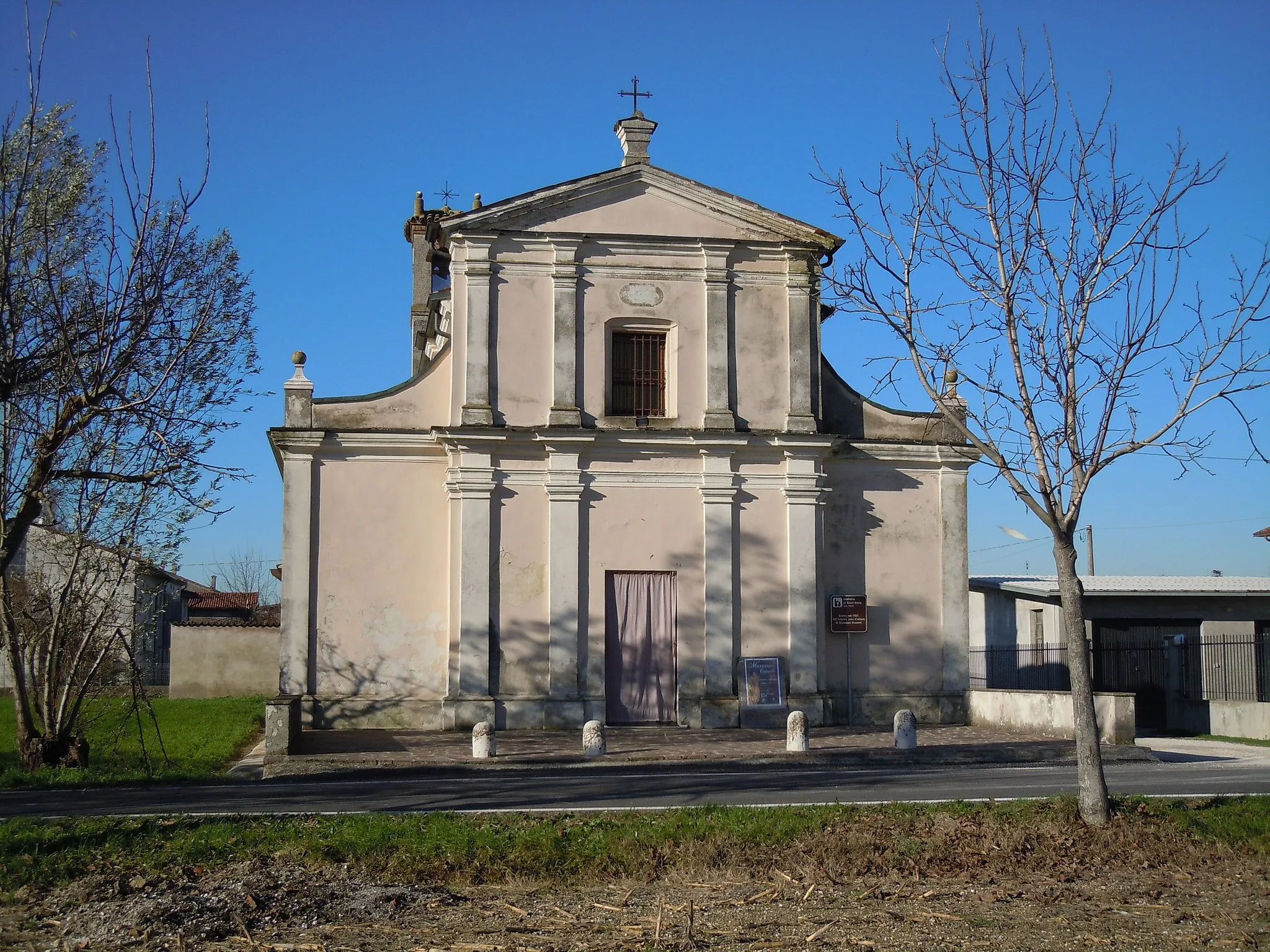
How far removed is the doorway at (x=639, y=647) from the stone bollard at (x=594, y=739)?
387 cm

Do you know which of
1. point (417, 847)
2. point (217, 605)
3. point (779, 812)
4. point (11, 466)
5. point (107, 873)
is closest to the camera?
point (107, 873)

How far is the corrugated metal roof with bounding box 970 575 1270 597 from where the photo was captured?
28031 mm

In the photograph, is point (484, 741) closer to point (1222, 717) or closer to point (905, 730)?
point (905, 730)

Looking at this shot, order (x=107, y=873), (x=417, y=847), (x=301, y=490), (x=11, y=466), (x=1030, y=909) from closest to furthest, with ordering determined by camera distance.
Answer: (x=1030, y=909), (x=107, y=873), (x=417, y=847), (x=11, y=466), (x=301, y=490)

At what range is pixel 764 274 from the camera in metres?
22.8

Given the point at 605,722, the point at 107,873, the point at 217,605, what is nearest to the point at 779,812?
the point at 107,873

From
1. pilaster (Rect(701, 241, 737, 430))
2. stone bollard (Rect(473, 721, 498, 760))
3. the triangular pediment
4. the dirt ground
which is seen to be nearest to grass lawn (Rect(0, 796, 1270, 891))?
the dirt ground

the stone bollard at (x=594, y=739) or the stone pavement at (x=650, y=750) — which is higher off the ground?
the stone bollard at (x=594, y=739)

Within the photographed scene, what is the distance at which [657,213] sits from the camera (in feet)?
74.6

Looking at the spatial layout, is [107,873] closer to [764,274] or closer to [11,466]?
[11,466]

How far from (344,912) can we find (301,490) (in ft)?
47.1

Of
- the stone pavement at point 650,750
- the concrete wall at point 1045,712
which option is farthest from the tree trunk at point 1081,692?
the stone pavement at point 650,750

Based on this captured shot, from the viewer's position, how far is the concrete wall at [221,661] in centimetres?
3862

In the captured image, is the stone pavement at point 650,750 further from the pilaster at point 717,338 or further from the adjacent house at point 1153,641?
the adjacent house at point 1153,641
